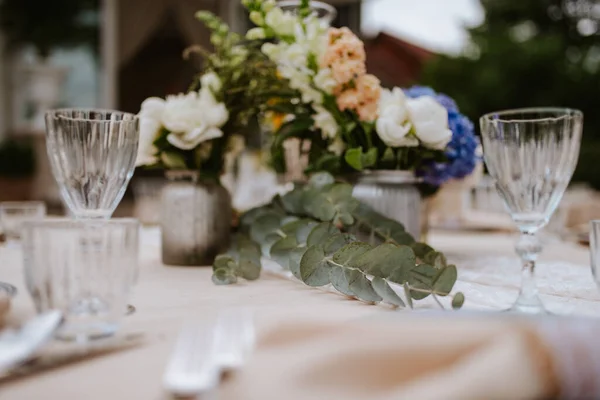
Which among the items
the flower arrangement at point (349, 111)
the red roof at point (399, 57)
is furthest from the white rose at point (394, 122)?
the red roof at point (399, 57)

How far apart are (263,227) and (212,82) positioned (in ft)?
0.85

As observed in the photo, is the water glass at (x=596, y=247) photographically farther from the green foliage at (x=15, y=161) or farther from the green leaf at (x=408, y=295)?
the green foliage at (x=15, y=161)

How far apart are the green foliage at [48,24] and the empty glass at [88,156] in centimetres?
597

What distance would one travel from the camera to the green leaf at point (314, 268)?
25.7 inches

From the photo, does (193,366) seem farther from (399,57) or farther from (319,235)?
(399,57)

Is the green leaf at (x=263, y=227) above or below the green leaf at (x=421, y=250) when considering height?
above

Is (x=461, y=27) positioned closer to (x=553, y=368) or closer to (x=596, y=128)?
(x=596, y=128)

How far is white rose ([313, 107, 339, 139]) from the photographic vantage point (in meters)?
0.96

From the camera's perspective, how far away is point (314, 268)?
0.65 meters

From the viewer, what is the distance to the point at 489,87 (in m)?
7.40

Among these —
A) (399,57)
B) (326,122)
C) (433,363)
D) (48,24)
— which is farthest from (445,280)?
(399,57)

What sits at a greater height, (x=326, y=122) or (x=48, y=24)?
(x=48, y=24)

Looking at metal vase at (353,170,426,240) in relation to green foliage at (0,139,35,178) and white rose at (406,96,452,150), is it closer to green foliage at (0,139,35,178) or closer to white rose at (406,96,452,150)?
white rose at (406,96,452,150)

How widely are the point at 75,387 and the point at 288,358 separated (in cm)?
13
